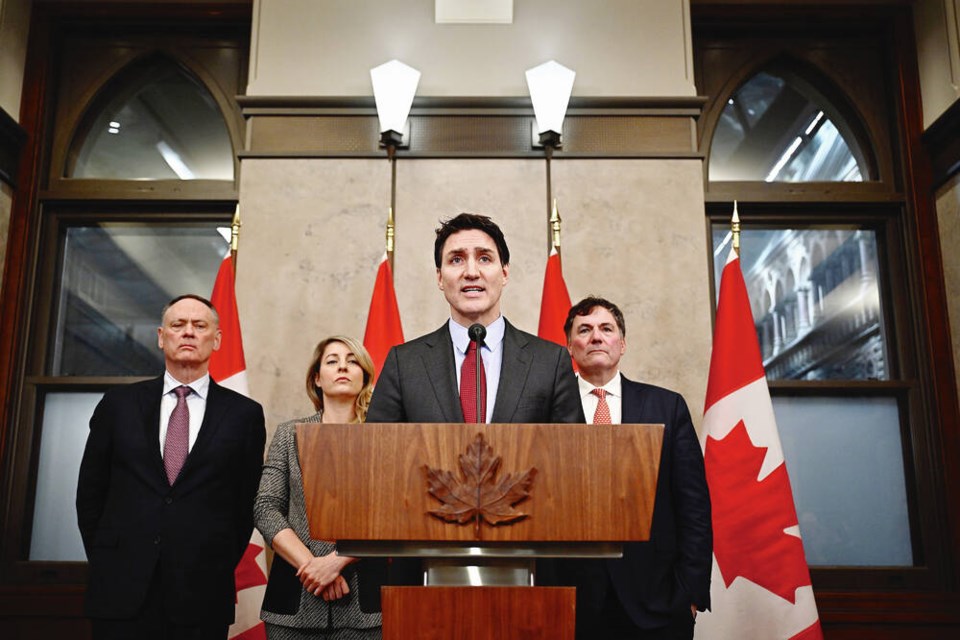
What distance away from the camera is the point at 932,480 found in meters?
4.05

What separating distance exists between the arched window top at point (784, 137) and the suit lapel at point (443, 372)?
3016 mm

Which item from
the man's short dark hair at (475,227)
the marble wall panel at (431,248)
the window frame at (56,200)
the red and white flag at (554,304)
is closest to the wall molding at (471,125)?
the marble wall panel at (431,248)

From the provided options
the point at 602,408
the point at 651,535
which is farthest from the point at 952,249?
the point at 651,535

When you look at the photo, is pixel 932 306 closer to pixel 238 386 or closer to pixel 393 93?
pixel 393 93

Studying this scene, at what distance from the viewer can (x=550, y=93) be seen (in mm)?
3990

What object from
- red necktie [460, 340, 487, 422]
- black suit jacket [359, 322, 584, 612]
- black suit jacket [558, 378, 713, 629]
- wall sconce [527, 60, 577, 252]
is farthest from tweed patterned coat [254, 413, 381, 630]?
wall sconce [527, 60, 577, 252]

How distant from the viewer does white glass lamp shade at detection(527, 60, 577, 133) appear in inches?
157

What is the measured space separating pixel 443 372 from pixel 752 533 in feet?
6.17

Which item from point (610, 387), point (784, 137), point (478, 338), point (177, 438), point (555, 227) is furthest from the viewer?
point (784, 137)

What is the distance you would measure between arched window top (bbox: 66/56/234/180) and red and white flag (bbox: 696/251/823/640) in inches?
106

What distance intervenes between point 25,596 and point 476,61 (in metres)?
3.09

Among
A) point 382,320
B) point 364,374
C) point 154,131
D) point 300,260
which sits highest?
point 154,131

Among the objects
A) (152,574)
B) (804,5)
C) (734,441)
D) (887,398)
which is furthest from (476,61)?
(152,574)

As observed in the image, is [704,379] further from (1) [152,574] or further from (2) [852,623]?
(1) [152,574]
